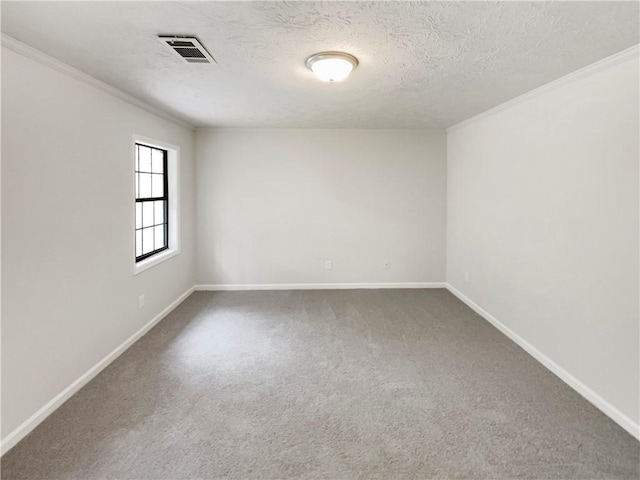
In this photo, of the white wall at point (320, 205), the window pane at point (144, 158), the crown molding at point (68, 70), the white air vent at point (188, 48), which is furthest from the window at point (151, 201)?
the white air vent at point (188, 48)

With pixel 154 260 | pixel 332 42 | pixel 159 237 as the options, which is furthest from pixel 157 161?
pixel 332 42

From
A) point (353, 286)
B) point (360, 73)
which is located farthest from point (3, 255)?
point (353, 286)

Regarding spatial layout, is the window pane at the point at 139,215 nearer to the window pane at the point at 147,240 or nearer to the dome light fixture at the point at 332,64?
the window pane at the point at 147,240

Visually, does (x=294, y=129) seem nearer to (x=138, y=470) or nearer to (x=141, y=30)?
(x=141, y=30)

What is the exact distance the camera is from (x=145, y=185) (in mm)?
4102

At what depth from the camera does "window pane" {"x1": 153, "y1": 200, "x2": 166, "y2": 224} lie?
172 inches

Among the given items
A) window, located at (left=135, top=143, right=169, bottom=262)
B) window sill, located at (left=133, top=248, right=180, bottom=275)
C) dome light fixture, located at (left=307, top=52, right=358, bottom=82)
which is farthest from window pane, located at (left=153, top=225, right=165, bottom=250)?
dome light fixture, located at (left=307, top=52, right=358, bottom=82)

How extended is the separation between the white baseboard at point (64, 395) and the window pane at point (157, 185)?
5.02 ft

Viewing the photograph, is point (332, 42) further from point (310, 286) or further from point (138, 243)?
point (310, 286)

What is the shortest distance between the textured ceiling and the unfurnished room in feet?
0.06

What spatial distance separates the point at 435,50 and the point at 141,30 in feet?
5.61

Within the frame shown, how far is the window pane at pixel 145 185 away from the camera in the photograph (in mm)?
4012

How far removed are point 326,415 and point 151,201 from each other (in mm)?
3181

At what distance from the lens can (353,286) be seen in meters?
5.45
